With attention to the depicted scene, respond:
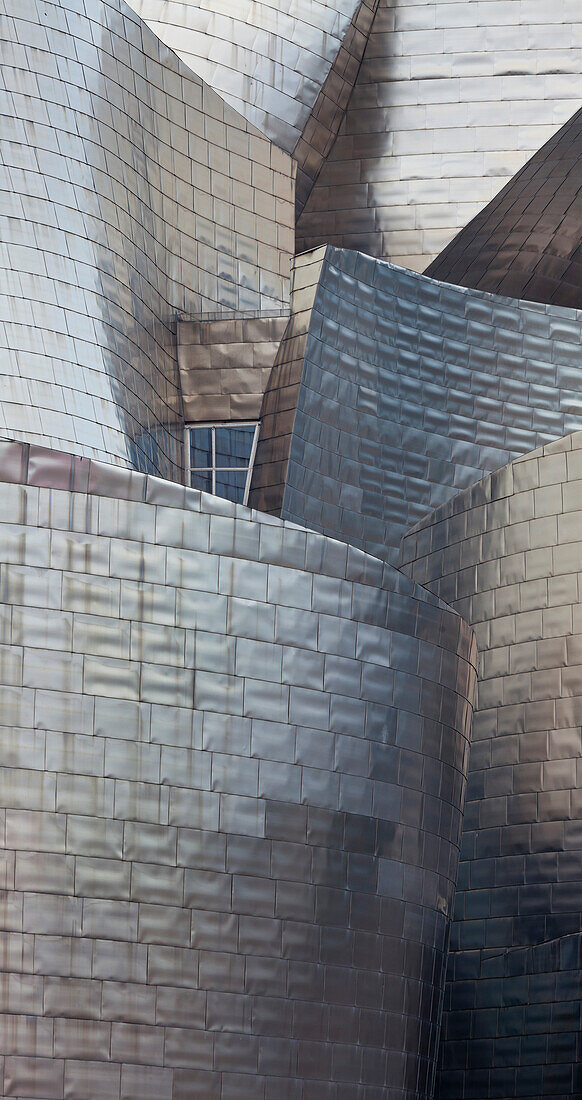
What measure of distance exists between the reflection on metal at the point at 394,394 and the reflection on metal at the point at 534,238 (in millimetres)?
2658

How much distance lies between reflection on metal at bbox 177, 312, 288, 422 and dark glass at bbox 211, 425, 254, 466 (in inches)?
6.4

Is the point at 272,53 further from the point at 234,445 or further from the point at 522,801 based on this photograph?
the point at 522,801

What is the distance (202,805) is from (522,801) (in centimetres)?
463

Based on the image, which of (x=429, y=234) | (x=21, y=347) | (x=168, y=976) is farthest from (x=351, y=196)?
(x=168, y=976)

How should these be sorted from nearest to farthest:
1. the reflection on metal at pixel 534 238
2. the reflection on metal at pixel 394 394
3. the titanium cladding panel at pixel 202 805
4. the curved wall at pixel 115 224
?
the titanium cladding panel at pixel 202 805
the curved wall at pixel 115 224
the reflection on metal at pixel 394 394
the reflection on metal at pixel 534 238

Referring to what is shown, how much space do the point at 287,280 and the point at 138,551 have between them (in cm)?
780

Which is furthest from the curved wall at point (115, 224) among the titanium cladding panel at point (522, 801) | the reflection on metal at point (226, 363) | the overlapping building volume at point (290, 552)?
the titanium cladding panel at point (522, 801)

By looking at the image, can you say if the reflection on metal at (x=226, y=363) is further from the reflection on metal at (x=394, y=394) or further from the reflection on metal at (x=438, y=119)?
the reflection on metal at (x=438, y=119)

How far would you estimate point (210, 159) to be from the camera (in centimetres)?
2197

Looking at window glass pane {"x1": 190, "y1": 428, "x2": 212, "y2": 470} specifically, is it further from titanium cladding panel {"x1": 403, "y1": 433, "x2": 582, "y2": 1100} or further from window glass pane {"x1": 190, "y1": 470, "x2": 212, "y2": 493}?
titanium cladding panel {"x1": 403, "y1": 433, "x2": 582, "y2": 1100}

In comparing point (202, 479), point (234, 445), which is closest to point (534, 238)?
point (234, 445)

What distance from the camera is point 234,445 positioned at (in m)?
21.6

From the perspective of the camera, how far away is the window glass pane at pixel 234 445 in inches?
850

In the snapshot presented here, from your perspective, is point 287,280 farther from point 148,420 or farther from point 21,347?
point 21,347
